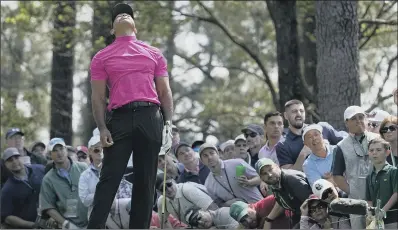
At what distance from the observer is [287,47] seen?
2134cm

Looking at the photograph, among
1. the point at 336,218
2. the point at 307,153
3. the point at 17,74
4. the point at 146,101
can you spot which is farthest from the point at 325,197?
the point at 17,74

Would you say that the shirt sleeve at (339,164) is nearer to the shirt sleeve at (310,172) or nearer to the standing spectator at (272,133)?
the shirt sleeve at (310,172)

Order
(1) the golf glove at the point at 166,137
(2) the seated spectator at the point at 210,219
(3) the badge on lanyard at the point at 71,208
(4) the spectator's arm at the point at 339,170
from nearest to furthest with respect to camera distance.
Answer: (1) the golf glove at the point at 166,137 < (4) the spectator's arm at the point at 339,170 < (2) the seated spectator at the point at 210,219 < (3) the badge on lanyard at the point at 71,208

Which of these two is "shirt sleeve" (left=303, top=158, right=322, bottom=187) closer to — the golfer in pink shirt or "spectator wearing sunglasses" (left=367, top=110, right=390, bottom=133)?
"spectator wearing sunglasses" (left=367, top=110, right=390, bottom=133)

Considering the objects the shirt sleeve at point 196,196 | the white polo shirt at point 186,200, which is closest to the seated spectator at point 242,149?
the white polo shirt at point 186,200

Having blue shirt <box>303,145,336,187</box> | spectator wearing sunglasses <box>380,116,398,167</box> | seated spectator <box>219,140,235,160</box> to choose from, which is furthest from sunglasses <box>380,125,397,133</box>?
seated spectator <box>219,140,235,160</box>

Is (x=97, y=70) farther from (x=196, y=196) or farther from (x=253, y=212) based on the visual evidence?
(x=196, y=196)

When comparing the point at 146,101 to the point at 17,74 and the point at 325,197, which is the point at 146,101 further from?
the point at 17,74

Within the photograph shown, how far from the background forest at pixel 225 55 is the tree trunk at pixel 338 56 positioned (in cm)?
2

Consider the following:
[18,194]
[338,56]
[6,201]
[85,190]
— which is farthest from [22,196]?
[338,56]

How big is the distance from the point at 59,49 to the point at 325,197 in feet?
50.0

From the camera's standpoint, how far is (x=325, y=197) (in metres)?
12.1

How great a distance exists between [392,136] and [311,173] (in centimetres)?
103

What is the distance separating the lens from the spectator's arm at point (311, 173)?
42.0 ft
